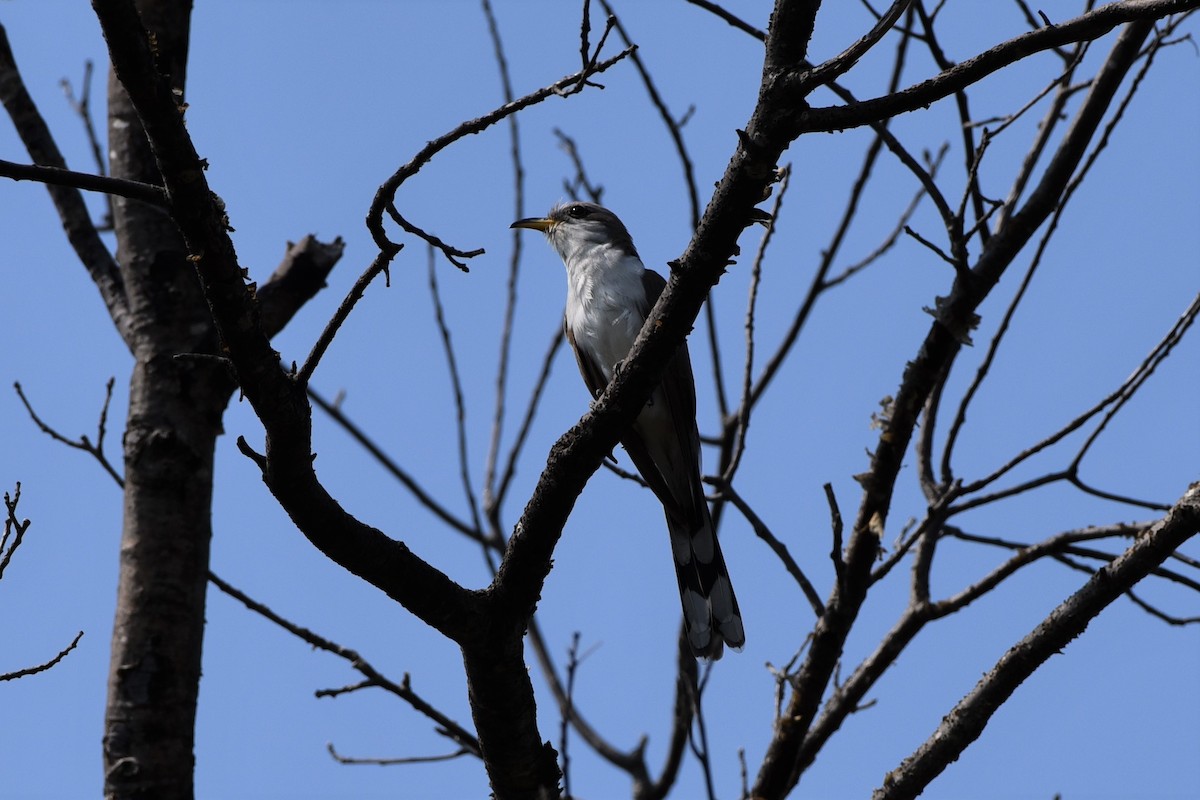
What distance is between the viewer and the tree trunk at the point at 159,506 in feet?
11.7

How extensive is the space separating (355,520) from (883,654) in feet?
6.66

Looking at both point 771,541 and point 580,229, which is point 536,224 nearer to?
point 580,229

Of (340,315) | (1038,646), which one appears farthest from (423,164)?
(1038,646)

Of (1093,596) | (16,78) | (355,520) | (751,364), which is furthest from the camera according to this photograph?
(16,78)

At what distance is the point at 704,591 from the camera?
4707 millimetres

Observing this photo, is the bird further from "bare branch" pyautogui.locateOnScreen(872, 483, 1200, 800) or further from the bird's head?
"bare branch" pyautogui.locateOnScreen(872, 483, 1200, 800)

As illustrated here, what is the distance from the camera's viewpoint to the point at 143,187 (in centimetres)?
219

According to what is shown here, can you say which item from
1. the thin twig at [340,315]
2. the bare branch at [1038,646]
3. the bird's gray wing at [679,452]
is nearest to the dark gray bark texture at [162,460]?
the thin twig at [340,315]

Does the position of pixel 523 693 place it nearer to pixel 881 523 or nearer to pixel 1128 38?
pixel 881 523

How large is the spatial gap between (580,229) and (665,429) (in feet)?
5.09

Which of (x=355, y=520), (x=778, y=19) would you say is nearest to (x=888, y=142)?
(x=778, y=19)

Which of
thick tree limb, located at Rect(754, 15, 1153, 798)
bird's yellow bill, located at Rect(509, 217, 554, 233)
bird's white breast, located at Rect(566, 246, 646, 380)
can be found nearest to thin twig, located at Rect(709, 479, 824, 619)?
thick tree limb, located at Rect(754, 15, 1153, 798)

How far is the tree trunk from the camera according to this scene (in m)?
3.57

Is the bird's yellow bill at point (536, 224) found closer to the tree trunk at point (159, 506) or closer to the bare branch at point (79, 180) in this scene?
the tree trunk at point (159, 506)
